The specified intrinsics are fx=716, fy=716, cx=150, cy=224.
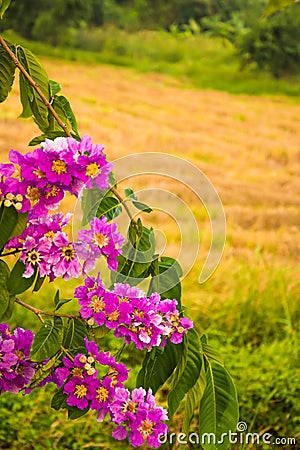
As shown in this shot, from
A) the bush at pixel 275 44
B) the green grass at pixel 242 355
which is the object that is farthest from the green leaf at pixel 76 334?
the bush at pixel 275 44

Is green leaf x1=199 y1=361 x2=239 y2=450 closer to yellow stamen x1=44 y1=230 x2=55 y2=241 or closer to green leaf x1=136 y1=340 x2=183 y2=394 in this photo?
green leaf x1=136 y1=340 x2=183 y2=394

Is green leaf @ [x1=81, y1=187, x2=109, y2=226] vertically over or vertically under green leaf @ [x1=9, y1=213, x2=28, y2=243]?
over

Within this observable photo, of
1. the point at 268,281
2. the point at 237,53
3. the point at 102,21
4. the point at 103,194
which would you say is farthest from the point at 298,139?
the point at 103,194

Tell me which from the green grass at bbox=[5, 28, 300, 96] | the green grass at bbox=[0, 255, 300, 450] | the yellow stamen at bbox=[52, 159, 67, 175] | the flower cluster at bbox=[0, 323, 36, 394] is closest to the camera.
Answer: the yellow stamen at bbox=[52, 159, 67, 175]

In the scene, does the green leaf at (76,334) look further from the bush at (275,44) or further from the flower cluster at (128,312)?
the bush at (275,44)

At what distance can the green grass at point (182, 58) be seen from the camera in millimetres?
3518

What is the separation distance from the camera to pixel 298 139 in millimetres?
3232

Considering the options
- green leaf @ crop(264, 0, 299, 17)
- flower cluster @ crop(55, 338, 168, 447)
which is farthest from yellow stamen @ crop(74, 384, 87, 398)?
green leaf @ crop(264, 0, 299, 17)

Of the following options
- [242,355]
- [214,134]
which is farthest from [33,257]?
[214,134]

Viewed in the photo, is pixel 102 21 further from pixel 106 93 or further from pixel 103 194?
pixel 103 194

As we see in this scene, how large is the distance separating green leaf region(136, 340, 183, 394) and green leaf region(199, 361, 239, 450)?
28 millimetres

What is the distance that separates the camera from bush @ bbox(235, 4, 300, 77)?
3.33m

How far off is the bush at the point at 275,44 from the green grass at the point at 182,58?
0.07m

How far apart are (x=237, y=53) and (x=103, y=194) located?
10.6 ft
